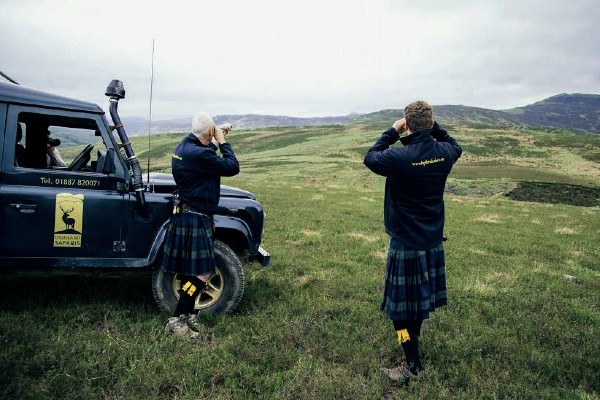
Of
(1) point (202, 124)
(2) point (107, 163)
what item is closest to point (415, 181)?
(1) point (202, 124)

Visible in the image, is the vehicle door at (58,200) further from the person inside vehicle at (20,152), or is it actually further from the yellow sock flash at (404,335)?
the yellow sock flash at (404,335)

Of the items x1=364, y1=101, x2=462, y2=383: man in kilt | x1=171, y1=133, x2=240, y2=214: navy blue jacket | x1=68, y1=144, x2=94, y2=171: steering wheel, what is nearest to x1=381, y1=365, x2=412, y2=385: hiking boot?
x1=364, y1=101, x2=462, y2=383: man in kilt

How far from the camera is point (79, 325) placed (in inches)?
219

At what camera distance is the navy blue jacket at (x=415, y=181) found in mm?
4426

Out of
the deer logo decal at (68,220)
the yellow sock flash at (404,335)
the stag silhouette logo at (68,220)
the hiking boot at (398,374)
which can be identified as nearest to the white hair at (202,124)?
the deer logo decal at (68,220)

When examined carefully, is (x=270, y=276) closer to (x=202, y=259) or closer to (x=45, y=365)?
(x=202, y=259)

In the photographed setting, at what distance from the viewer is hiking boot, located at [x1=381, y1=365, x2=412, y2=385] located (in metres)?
4.73

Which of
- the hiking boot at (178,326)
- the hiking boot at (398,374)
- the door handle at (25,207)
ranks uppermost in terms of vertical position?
the door handle at (25,207)

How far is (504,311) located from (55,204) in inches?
273

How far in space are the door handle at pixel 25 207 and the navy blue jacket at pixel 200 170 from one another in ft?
6.02

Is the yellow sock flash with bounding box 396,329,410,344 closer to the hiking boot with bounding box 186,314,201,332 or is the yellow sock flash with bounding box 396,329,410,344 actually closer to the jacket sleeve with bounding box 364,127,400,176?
the jacket sleeve with bounding box 364,127,400,176

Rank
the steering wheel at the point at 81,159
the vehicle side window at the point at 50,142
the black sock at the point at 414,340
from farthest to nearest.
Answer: the steering wheel at the point at 81,159, the vehicle side window at the point at 50,142, the black sock at the point at 414,340

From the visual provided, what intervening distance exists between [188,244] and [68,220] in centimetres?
162

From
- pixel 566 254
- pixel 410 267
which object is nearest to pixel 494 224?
pixel 566 254
